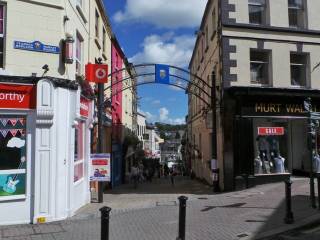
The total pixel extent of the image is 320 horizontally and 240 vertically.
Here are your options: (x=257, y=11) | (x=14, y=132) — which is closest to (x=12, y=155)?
(x=14, y=132)

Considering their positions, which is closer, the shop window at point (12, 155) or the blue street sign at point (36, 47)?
the shop window at point (12, 155)

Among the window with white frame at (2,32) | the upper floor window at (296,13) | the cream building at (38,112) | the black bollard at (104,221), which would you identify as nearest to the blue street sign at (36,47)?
the cream building at (38,112)

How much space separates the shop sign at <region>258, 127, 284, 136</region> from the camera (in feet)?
62.8

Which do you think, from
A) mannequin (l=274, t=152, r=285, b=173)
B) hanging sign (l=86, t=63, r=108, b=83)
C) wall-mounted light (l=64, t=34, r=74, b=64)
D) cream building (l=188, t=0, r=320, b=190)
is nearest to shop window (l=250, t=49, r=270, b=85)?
cream building (l=188, t=0, r=320, b=190)

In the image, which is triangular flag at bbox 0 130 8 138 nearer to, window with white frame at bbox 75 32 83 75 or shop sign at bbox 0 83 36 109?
shop sign at bbox 0 83 36 109

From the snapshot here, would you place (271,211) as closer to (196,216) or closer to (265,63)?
(196,216)

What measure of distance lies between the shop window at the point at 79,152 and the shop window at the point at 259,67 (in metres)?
7.81

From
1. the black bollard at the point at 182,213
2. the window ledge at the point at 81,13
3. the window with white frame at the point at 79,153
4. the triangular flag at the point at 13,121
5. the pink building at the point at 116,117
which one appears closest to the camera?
the black bollard at the point at 182,213

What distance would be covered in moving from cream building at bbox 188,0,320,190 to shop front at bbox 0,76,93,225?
8099 mm

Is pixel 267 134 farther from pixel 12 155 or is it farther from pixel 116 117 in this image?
pixel 12 155

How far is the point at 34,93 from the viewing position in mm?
11805

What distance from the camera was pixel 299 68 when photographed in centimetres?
2003

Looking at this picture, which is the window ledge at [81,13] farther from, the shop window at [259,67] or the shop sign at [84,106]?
the shop window at [259,67]

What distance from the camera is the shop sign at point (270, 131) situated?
62.8 feet
